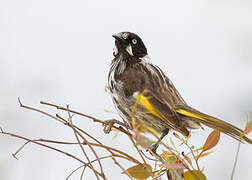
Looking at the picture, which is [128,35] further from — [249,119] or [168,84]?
[249,119]

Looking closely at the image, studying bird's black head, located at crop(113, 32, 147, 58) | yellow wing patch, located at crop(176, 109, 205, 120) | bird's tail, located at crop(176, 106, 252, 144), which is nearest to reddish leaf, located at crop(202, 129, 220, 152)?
bird's tail, located at crop(176, 106, 252, 144)

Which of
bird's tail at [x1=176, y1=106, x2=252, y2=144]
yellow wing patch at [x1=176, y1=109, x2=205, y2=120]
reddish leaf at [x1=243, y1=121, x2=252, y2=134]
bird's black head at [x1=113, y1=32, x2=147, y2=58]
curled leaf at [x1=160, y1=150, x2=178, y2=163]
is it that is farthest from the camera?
bird's black head at [x1=113, y1=32, x2=147, y2=58]

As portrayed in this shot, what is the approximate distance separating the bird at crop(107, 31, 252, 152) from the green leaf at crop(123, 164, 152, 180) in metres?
0.53

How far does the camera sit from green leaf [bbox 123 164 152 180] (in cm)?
91

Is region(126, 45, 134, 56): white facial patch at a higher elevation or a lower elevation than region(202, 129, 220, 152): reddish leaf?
higher

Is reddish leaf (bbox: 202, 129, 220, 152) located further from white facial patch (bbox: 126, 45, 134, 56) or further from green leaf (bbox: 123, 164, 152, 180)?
white facial patch (bbox: 126, 45, 134, 56)

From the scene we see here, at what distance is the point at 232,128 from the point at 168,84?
923 millimetres

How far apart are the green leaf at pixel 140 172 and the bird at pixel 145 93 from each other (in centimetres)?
53

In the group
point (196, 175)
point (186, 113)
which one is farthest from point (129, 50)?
point (196, 175)

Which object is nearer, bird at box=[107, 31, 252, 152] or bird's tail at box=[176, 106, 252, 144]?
bird's tail at box=[176, 106, 252, 144]

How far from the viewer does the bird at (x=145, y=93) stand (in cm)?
168

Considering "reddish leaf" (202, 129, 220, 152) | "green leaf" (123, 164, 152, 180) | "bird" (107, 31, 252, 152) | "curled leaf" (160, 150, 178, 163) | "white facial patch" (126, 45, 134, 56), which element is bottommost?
"green leaf" (123, 164, 152, 180)

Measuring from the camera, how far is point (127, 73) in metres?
2.06

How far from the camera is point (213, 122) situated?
1.41 m
